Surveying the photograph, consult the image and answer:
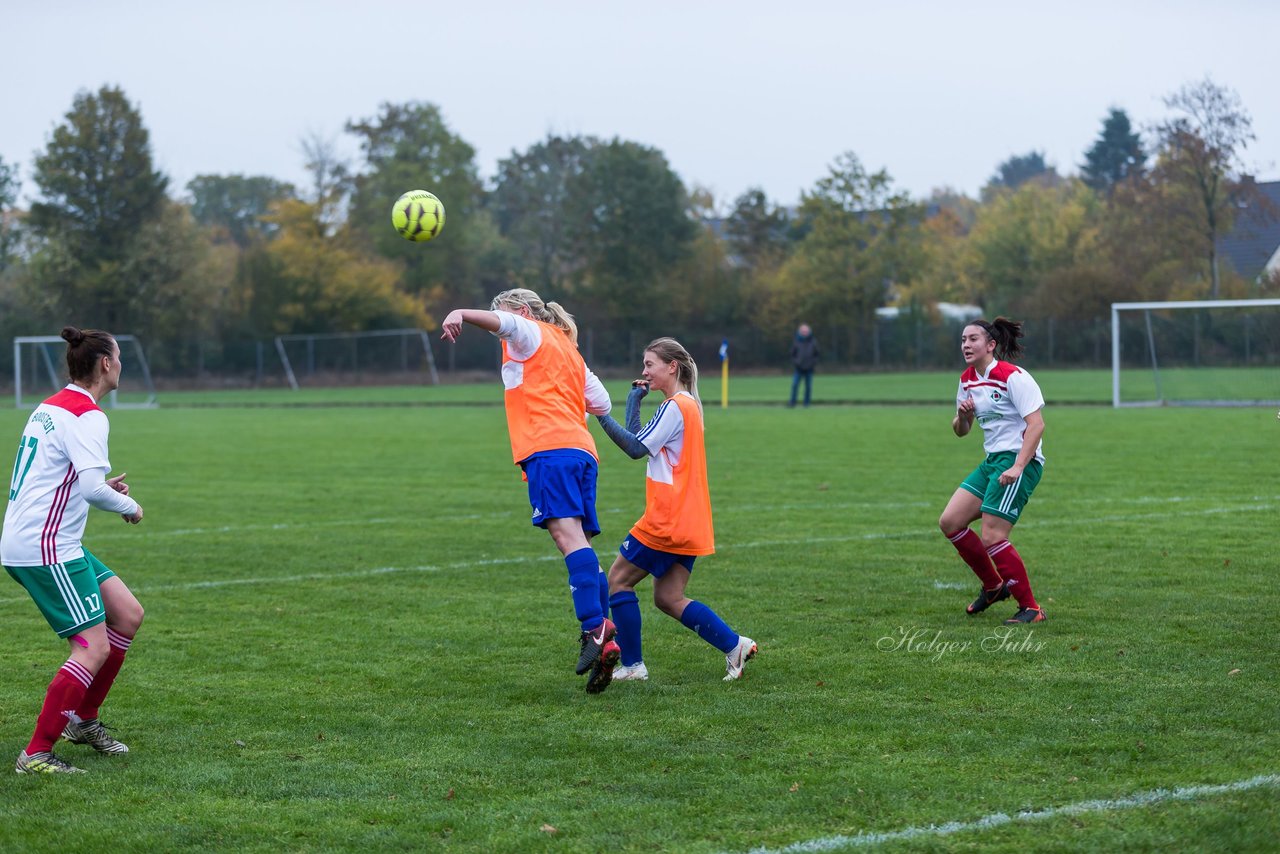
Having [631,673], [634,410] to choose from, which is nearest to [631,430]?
[634,410]

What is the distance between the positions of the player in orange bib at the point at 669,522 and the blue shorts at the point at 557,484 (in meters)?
0.25

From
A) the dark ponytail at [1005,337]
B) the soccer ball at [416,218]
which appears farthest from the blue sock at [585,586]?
the dark ponytail at [1005,337]

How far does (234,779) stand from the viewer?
5215 millimetres

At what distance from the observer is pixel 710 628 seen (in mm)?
6699

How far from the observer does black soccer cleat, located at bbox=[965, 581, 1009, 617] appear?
8.15 meters

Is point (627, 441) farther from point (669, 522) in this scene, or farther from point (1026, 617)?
point (1026, 617)

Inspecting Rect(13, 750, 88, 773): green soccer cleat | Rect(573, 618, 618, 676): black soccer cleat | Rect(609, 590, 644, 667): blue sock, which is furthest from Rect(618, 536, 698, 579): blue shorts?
Rect(13, 750, 88, 773): green soccer cleat

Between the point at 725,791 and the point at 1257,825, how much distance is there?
1737 mm

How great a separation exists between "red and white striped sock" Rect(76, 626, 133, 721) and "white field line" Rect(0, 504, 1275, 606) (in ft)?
13.5

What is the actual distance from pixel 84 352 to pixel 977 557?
206 inches

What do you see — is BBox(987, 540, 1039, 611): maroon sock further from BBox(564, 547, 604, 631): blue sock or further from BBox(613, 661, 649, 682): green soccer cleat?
BBox(564, 547, 604, 631): blue sock

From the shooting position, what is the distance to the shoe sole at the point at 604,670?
636 cm

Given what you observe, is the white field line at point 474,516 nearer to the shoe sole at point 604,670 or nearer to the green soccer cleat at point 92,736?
the shoe sole at point 604,670

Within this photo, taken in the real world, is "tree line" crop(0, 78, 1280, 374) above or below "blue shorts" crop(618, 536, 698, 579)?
above
